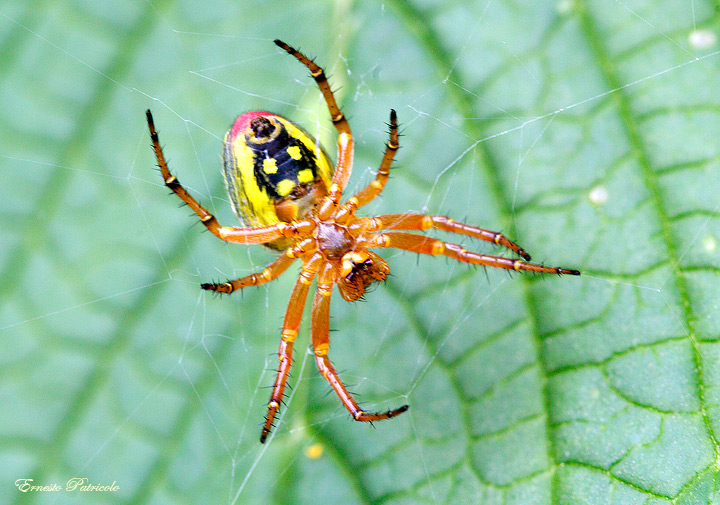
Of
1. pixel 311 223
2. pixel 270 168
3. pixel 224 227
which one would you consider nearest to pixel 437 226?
pixel 311 223

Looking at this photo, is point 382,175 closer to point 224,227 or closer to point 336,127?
point 336,127

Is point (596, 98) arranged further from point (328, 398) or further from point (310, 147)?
point (328, 398)

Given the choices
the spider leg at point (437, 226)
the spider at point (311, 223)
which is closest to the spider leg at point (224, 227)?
the spider at point (311, 223)

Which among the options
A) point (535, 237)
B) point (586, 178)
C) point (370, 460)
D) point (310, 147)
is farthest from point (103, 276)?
point (586, 178)

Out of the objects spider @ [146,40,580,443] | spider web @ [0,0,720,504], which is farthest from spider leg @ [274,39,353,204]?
spider web @ [0,0,720,504]

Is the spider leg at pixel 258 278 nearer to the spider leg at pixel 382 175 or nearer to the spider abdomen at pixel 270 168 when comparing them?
the spider abdomen at pixel 270 168

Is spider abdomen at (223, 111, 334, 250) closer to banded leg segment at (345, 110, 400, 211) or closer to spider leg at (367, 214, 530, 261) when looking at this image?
banded leg segment at (345, 110, 400, 211)
